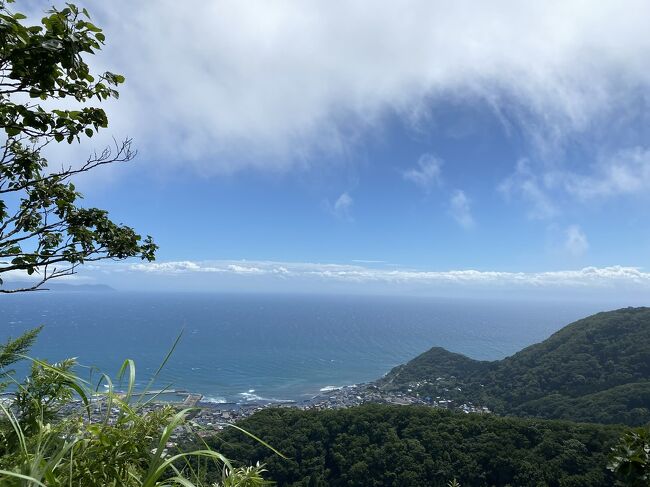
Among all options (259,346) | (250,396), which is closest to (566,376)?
(250,396)

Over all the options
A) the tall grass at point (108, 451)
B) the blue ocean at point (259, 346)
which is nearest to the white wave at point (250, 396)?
the blue ocean at point (259, 346)

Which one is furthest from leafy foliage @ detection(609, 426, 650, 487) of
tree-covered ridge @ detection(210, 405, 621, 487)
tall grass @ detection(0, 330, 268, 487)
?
tree-covered ridge @ detection(210, 405, 621, 487)

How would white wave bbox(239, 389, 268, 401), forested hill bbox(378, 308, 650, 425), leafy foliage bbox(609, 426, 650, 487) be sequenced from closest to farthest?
1. leafy foliage bbox(609, 426, 650, 487)
2. forested hill bbox(378, 308, 650, 425)
3. white wave bbox(239, 389, 268, 401)

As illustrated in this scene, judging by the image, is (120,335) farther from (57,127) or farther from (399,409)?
(57,127)

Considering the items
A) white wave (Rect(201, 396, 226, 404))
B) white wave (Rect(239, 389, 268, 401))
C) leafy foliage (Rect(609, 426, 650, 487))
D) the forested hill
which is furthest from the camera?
white wave (Rect(239, 389, 268, 401))

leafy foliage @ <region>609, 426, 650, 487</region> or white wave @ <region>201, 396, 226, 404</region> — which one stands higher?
leafy foliage @ <region>609, 426, 650, 487</region>

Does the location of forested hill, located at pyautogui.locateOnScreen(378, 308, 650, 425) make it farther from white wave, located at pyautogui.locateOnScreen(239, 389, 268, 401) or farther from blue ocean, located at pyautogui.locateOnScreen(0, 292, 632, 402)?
white wave, located at pyautogui.locateOnScreen(239, 389, 268, 401)

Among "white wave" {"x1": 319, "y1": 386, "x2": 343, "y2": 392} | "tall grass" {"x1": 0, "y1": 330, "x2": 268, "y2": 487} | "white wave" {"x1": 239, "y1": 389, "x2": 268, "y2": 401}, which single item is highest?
"tall grass" {"x1": 0, "y1": 330, "x2": 268, "y2": 487}
